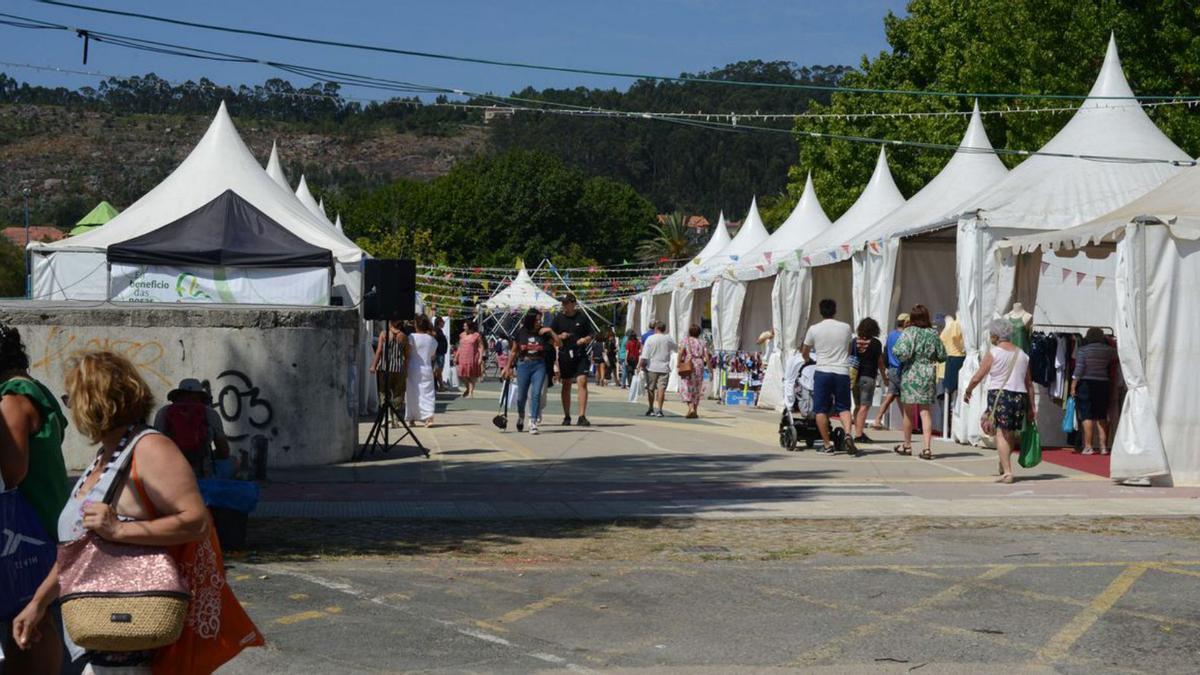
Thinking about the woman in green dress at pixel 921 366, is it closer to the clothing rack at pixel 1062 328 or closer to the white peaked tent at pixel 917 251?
the white peaked tent at pixel 917 251

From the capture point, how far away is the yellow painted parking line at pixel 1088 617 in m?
7.17

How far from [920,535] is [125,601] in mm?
7874

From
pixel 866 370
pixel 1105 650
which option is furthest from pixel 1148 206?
pixel 1105 650

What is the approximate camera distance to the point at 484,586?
891cm

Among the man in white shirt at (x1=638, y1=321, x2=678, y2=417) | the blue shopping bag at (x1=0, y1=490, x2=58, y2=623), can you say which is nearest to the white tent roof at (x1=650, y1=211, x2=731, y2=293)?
the man in white shirt at (x1=638, y1=321, x2=678, y2=417)

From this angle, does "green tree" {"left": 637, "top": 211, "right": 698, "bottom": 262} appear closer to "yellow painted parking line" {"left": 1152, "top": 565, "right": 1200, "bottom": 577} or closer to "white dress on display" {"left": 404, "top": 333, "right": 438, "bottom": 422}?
"white dress on display" {"left": 404, "top": 333, "right": 438, "bottom": 422}

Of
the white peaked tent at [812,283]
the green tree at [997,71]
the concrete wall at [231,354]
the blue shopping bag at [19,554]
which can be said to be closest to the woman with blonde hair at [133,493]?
the blue shopping bag at [19,554]

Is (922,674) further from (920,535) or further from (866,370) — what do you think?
(866,370)

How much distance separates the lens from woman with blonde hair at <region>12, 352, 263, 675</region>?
170 inches

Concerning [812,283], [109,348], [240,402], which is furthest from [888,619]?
[812,283]

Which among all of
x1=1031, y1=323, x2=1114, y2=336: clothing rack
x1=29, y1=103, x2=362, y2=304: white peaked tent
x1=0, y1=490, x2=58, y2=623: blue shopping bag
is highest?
x1=29, y1=103, x2=362, y2=304: white peaked tent

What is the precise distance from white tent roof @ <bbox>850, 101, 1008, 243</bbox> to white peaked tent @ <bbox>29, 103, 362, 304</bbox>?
332 inches

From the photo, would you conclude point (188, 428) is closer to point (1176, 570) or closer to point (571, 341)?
point (1176, 570)

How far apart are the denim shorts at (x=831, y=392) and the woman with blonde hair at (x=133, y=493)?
13.4 m
